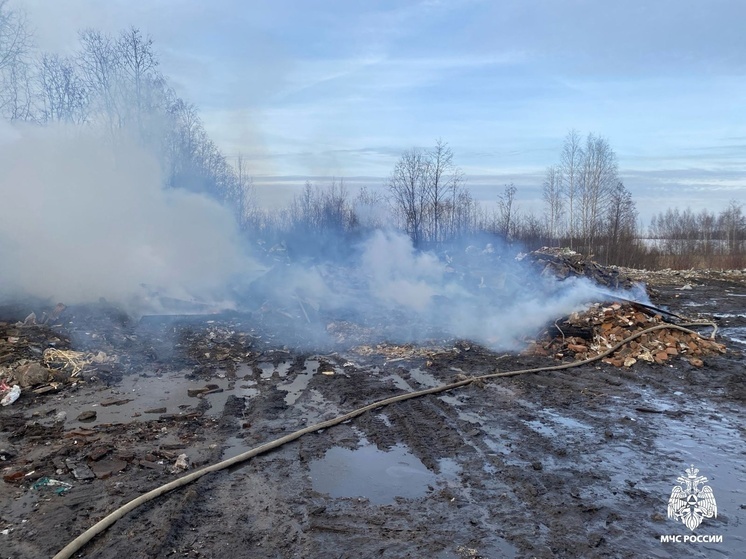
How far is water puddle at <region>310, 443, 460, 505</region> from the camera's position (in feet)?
14.5

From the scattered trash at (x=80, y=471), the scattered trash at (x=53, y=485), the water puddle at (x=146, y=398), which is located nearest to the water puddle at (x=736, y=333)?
the water puddle at (x=146, y=398)

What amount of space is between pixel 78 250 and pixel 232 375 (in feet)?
25.0

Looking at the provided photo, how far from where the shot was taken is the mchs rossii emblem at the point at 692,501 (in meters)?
4.01

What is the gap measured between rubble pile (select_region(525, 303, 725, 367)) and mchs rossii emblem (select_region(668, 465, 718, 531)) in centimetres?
459

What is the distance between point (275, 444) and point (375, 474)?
50.9 inches

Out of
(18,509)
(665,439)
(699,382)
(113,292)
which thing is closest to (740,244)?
(699,382)

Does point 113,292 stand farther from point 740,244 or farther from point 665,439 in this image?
point 740,244

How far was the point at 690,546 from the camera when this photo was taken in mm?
3607

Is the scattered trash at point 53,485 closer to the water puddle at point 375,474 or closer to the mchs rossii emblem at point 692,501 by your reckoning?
the water puddle at point 375,474

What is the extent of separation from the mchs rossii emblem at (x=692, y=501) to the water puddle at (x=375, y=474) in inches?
77.7

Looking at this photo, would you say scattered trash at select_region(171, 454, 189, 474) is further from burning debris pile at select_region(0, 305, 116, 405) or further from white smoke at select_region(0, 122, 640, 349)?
white smoke at select_region(0, 122, 640, 349)

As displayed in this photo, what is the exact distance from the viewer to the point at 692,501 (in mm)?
4332

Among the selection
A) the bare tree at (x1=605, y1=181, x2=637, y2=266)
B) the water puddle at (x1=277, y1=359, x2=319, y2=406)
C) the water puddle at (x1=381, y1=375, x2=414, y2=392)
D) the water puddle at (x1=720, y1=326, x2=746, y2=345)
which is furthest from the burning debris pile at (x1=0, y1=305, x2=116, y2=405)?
the bare tree at (x1=605, y1=181, x2=637, y2=266)

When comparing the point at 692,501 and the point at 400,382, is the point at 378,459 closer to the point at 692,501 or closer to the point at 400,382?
the point at 400,382
